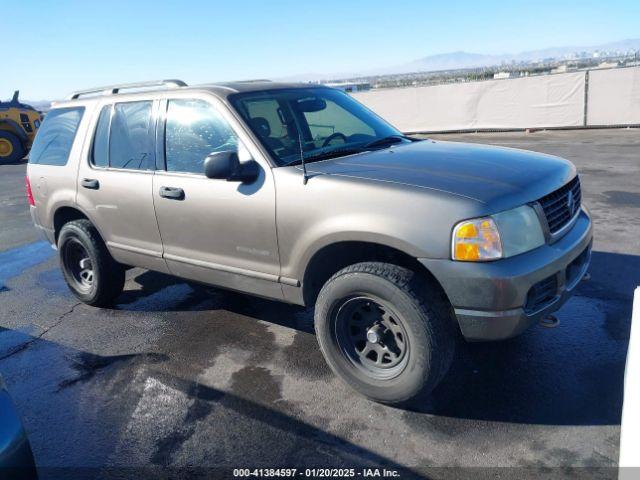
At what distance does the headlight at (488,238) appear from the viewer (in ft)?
8.88

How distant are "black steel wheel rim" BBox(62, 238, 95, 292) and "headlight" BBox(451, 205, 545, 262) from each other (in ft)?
12.1

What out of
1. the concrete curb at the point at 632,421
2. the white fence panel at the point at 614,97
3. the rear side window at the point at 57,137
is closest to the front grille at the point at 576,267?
the concrete curb at the point at 632,421

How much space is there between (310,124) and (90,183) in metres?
2.00

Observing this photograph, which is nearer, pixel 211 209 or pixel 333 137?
pixel 211 209

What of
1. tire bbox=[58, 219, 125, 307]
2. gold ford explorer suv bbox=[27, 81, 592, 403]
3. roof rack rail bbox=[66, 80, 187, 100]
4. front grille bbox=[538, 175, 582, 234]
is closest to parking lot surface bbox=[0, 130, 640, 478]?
tire bbox=[58, 219, 125, 307]

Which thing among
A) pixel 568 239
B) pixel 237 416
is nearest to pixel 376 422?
pixel 237 416

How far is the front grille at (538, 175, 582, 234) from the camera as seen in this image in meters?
3.04

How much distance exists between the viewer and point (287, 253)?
3389 mm

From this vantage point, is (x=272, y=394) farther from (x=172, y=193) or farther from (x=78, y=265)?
(x=78, y=265)

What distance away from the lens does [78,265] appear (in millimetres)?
5145

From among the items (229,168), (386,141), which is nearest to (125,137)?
(229,168)

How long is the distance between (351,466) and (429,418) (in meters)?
0.60

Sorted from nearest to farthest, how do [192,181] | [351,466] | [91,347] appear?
1. [351,466]
2. [192,181]
3. [91,347]

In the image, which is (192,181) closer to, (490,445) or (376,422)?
(376,422)
